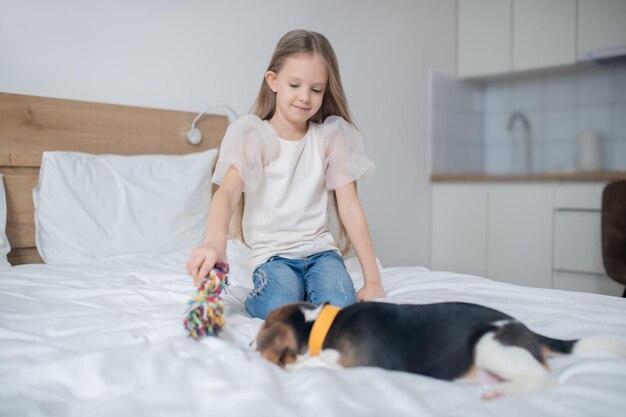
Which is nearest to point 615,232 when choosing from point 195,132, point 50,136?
point 195,132

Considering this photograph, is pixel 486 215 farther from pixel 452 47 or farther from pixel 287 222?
pixel 287 222

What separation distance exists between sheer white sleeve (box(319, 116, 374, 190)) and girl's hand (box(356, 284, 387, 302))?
13.5 inches

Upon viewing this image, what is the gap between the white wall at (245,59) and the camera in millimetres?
1905

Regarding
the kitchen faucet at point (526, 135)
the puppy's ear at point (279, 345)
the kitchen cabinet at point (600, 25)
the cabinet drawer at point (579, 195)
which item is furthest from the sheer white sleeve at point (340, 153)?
the kitchen faucet at point (526, 135)

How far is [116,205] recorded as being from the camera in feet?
6.03

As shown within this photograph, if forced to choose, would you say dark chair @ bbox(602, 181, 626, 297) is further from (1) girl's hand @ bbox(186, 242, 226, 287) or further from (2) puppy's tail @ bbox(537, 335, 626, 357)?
(1) girl's hand @ bbox(186, 242, 226, 287)

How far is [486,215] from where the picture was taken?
3293 millimetres

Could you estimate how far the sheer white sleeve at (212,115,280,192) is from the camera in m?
1.38

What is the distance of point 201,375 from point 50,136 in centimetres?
146

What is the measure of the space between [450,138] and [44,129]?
262 cm

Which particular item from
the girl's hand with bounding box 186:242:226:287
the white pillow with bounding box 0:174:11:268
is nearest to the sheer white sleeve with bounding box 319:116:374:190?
the girl's hand with bounding box 186:242:226:287

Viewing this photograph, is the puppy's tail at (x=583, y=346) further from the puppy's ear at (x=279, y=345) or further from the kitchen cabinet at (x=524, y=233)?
the kitchen cabinet at (x=524, y=233)

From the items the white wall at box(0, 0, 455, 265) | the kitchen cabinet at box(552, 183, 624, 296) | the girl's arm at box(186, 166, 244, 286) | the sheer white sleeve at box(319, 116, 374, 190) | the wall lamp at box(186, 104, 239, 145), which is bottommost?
the kitchen cabinet at box(552, 183, 624, 296)

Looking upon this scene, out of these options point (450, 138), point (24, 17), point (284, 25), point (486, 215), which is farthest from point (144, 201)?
point (450, 138)
